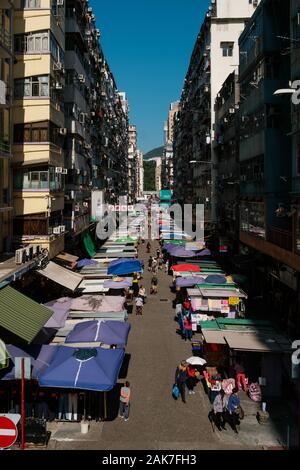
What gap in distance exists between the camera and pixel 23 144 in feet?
93.8

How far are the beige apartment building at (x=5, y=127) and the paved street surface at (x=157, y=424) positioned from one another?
33.6ft

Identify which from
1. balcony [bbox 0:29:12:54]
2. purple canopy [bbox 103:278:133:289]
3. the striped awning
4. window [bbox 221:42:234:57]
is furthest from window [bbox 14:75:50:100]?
window [bbox 221:42:234:57]

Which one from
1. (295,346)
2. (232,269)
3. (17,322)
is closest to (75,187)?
(232,269)

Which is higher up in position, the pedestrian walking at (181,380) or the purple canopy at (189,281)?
the purple canopy at (189,281)

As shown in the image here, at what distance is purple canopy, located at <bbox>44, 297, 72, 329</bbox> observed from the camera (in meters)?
20.9

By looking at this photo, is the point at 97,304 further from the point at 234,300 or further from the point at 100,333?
the point at 234,300

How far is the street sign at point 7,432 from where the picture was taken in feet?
35.9

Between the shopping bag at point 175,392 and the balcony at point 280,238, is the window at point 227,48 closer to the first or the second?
the balcony at point 280,238

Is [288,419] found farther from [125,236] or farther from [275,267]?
[125,236]

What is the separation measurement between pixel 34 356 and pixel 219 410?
6.64m

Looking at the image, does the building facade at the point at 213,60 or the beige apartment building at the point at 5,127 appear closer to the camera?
the beige apartment building at the point at 5,127

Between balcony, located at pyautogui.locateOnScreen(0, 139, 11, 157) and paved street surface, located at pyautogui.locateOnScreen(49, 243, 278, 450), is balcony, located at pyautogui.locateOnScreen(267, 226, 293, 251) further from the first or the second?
balcony, located at pyautogui.locateOnScreen(0, 139, 11, 157)

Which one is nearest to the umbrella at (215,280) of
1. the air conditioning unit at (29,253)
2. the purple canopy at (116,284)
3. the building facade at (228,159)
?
the purple canopy at (116,284)

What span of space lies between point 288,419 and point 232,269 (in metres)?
27.4
